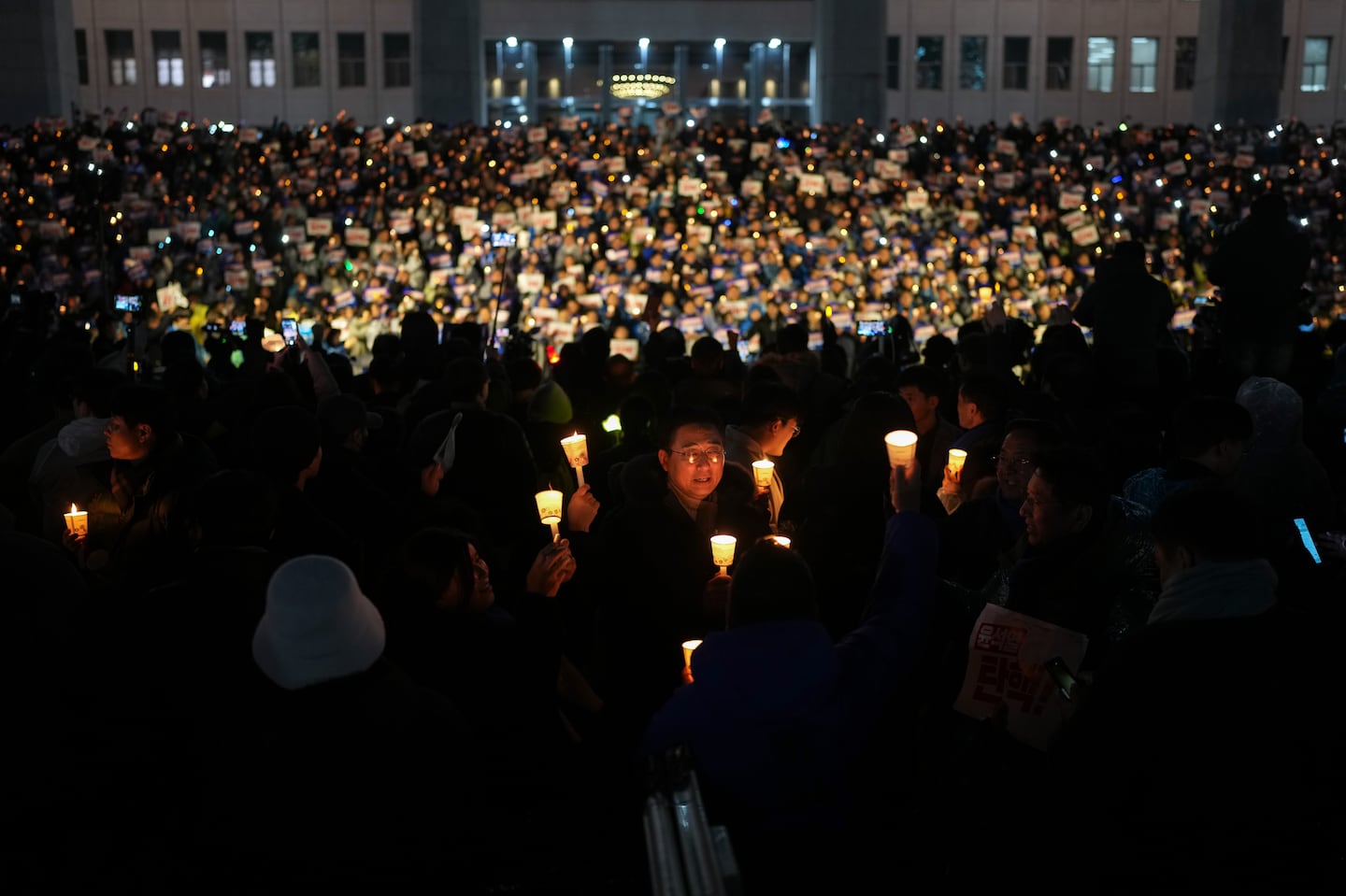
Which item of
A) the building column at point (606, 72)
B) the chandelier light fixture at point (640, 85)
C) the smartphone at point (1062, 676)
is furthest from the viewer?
the building column at point (606, 72)

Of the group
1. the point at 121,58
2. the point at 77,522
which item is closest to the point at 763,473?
the point at 77,522

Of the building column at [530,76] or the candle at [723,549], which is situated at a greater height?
the building column at [530,76]

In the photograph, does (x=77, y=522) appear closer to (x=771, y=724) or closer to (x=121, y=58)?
(x=771, y=724)

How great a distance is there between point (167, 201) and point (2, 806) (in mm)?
15623

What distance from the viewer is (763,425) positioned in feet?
19.9

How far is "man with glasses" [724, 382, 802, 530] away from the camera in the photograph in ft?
19.6

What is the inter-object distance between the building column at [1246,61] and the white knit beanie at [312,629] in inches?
1087

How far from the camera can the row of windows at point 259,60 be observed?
47.4m

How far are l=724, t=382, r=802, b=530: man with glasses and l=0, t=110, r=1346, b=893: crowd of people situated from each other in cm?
2

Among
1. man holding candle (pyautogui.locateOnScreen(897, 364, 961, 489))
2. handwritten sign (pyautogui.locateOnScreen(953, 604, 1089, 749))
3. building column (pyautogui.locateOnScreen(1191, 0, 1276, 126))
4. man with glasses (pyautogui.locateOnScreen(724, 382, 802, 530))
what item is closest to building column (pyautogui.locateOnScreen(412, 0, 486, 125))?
building column (pyautogui.locateOnScreen(1191, 0, 1276, 126))

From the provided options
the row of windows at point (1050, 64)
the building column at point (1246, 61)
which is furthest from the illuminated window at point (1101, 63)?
the building column at point (1246, 61)


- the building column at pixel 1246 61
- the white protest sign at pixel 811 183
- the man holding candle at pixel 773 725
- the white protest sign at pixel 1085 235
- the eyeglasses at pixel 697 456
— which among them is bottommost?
the man holding candle at pixel 773 725

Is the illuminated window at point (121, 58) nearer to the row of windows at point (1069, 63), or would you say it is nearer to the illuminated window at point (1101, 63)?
the row of windows at point (1069, 63)

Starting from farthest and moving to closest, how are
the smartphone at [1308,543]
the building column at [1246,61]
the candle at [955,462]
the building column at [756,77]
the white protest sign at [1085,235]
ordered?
the building column at [756,77] → the building column at [1246,61] → the white protest sign at [1085,235] → the candle at [955,462] → the smartphone at [1308,543]
